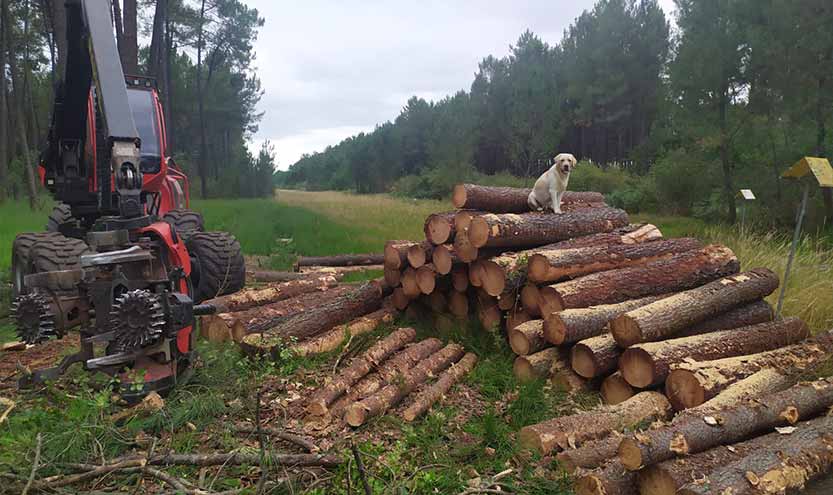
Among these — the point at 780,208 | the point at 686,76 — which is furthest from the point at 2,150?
the point at 780,208

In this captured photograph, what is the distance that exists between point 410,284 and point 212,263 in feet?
6.72

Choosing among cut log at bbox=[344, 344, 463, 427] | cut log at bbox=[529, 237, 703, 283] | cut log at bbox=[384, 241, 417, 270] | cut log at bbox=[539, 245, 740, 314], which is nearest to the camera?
cut log at bbox=[344, 344, 463, 427]

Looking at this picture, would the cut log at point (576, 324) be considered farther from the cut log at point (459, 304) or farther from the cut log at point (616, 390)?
the cut log at point (459, 304)

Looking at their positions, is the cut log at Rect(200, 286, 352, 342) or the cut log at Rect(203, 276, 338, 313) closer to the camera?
the cut log at Rect(200, 286, 352, 342)

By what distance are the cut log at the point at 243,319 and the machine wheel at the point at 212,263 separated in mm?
308

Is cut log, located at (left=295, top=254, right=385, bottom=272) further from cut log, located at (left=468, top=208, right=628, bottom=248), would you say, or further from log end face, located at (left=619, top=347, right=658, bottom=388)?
log end face, located at (left=619, top=347, right=658, bottom=388)

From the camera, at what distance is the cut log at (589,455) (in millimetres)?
3293

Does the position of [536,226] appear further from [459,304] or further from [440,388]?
[440,388]

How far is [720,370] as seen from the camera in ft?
13.7

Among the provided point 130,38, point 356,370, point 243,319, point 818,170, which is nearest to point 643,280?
point 818,170

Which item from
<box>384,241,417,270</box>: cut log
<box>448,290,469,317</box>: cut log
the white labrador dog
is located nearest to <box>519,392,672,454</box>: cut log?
<box>448,290,469,317</box>: cut log

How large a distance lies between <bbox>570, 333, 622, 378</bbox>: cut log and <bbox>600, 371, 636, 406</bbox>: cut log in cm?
→ 10

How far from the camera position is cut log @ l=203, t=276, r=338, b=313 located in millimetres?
6039

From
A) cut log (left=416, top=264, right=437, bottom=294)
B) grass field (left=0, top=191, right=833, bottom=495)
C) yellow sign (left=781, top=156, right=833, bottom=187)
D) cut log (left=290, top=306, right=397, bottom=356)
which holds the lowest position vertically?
grass field (left=0, top=191, right=833, bottom=495)
